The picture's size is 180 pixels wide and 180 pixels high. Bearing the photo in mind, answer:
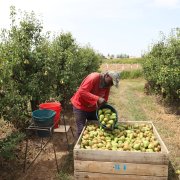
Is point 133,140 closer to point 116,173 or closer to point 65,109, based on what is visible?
point 116,173

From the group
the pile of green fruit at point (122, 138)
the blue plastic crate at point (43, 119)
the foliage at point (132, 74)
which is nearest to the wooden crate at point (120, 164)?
the pile of green fruit at point (122, 138)

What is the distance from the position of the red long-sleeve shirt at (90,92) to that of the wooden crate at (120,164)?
1.24 meters

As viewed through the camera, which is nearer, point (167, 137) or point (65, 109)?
point (167, 137)

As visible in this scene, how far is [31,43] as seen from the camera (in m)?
8.66

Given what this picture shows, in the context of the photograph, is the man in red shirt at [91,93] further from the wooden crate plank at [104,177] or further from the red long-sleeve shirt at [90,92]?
the wooden crate plank at [104,177]

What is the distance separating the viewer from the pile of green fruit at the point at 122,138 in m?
5.15

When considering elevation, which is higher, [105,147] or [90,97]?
[90,97]

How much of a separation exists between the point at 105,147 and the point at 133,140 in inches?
25.2

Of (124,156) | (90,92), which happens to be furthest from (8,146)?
(124,156)

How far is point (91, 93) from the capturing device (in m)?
6.10

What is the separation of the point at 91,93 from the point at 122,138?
47.8 inches

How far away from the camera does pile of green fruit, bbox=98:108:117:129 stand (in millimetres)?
5660

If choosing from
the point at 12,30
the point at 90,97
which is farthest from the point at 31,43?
the point at 90,97

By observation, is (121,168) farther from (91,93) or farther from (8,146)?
(8,146)
